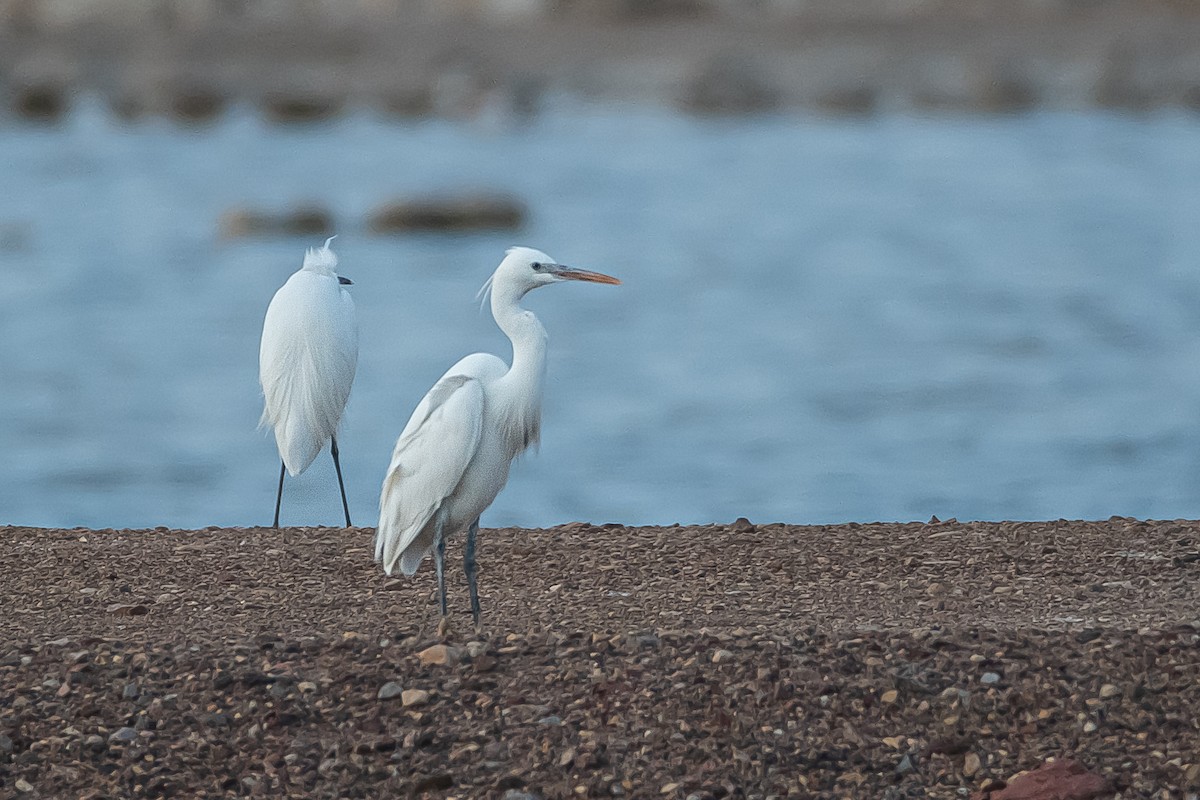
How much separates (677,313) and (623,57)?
22.4 meters

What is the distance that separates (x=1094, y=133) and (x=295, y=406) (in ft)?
95.1

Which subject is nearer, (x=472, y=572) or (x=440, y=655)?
(x=440, y=655)

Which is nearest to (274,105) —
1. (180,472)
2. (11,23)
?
(11,23)

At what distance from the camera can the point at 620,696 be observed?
15.2ft

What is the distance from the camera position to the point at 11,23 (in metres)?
45.6

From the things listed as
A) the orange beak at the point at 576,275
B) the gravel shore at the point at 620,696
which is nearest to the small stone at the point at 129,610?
the gravel shore at the point at 620,696

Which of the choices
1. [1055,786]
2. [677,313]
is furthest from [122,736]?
[677,313]

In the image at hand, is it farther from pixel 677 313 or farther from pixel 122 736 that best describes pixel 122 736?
pixel 677 313

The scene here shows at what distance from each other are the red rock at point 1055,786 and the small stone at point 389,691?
1455 mm

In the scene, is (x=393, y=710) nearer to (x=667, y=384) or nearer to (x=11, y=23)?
(x=667, y=384)

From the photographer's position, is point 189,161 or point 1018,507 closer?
point 1018,507

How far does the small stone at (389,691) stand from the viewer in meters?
4.64

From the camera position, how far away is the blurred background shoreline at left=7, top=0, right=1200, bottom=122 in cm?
3803

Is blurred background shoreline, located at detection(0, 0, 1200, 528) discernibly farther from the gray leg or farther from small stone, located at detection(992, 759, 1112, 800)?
small stone, located at detection(992, 759, 1112, 800)
